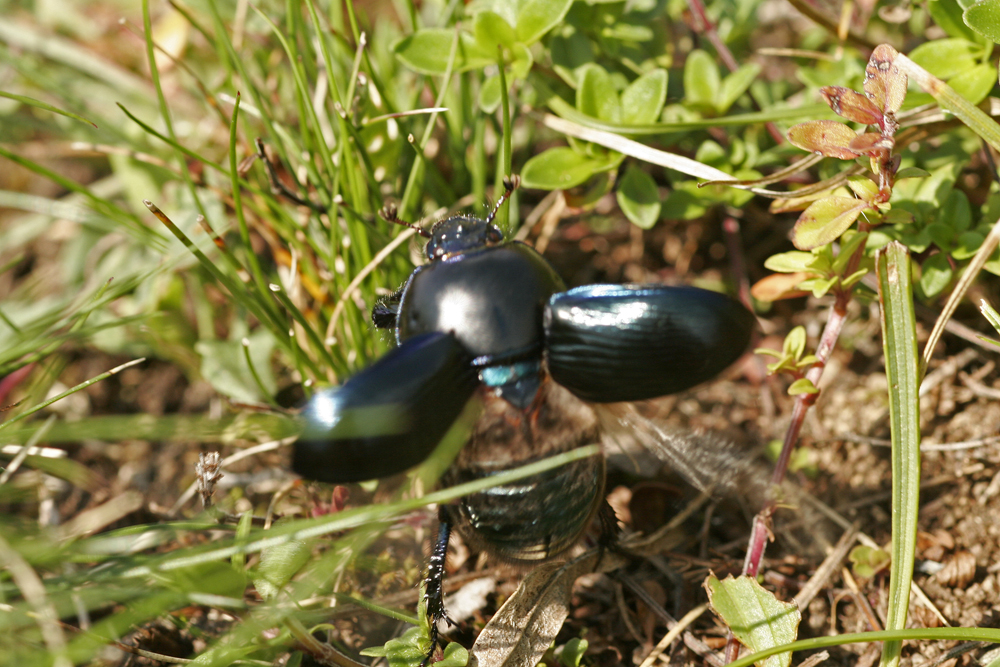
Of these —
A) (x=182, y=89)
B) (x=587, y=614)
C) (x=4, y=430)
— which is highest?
(x=182, y=89)

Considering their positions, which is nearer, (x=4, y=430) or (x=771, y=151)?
(x=4, y=430)

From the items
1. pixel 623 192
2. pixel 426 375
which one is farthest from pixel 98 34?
pixel 426 375

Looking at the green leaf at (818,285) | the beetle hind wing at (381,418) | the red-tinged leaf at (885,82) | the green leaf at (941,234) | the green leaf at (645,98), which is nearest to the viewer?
the beetle hind wing at (381,418)

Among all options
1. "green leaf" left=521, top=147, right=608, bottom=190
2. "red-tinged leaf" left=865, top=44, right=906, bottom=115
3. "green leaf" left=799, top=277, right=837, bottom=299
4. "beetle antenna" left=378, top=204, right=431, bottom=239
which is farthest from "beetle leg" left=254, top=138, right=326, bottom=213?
"red-tinged leaf" left=865, top=44, right=906, bottom=115

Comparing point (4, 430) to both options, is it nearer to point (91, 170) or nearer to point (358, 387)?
point (358, 387)

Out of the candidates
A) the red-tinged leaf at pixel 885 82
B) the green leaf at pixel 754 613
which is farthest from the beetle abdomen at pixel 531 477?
the red-tinged leaf at pixel 885 82

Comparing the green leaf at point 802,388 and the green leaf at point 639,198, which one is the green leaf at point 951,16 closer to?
the green leaf at point 639,198

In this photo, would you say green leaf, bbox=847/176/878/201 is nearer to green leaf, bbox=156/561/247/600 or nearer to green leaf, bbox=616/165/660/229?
green leaf, bbox=616/165/660/229

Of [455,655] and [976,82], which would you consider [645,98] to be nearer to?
[976,82]
